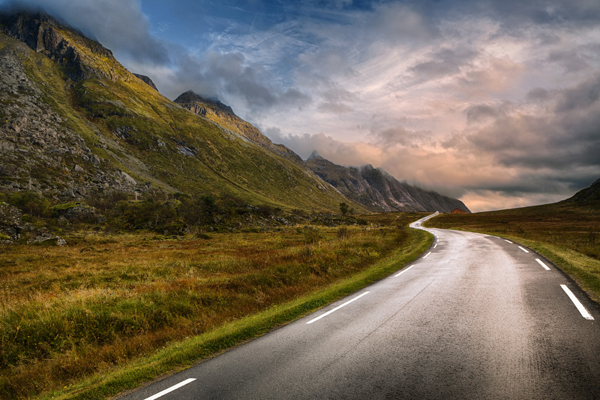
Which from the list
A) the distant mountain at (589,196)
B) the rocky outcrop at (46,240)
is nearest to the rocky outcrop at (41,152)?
the rocky outcrop at (46,240)

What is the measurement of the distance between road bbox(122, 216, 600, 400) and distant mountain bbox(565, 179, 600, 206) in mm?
122030

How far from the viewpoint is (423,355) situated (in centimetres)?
541

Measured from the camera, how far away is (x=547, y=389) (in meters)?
4.06

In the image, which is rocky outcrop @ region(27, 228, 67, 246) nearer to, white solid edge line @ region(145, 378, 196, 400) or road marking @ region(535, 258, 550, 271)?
white solid edge line @ region(145, 378, 196, 400)

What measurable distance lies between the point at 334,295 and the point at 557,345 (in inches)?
257

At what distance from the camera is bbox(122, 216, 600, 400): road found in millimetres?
4348

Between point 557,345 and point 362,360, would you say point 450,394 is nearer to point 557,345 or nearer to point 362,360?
point 362,360

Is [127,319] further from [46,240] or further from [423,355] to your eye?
[46,240]

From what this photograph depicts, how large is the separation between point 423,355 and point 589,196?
144544mm

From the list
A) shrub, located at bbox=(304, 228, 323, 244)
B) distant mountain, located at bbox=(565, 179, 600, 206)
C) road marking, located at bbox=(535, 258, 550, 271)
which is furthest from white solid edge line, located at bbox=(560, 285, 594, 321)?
distant mountain, located at bbox=(565, 179, 600, 206)

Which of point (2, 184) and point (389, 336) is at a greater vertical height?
point (2, 184)

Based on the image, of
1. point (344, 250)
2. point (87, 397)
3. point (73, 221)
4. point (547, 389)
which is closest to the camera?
point (547, 389)

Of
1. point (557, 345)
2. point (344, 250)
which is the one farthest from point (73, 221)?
point (557, 345)

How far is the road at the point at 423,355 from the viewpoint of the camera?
4.35 m
